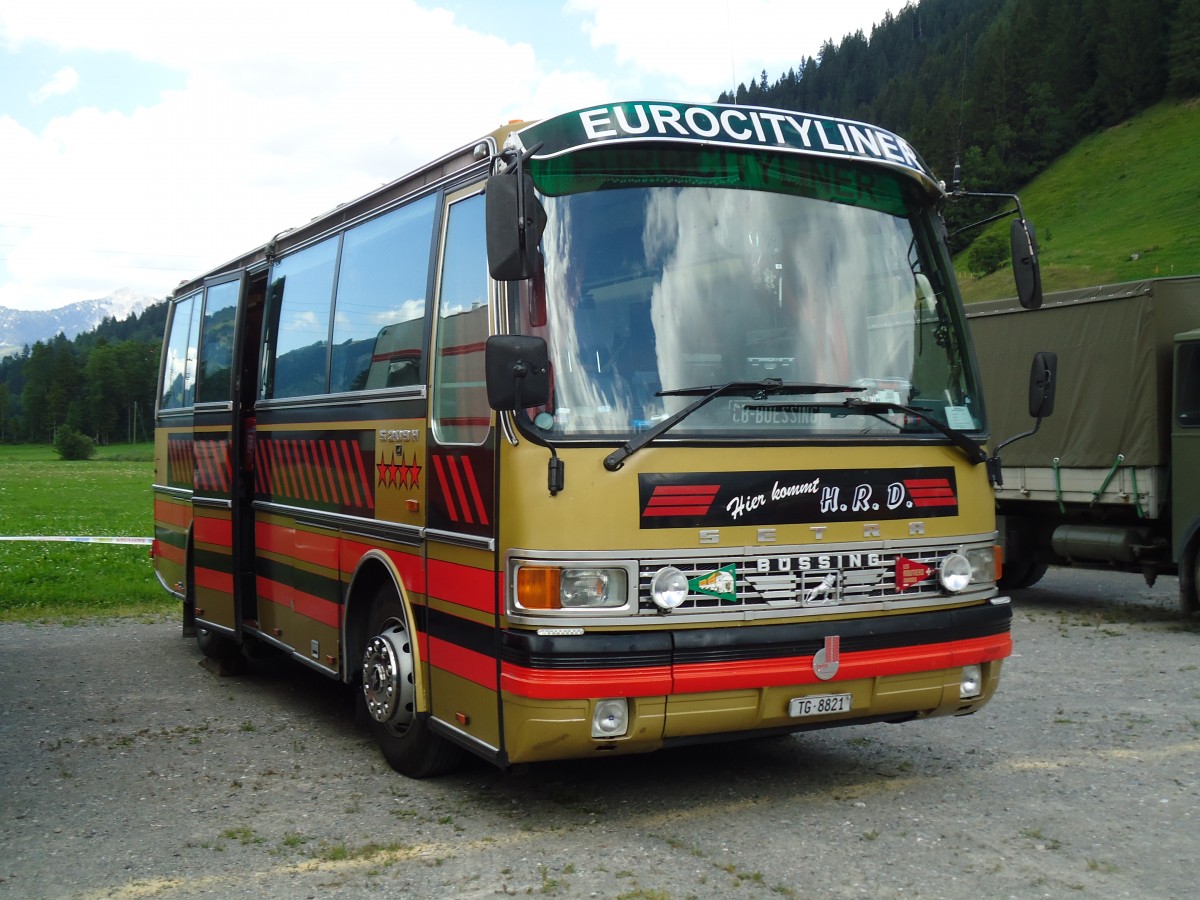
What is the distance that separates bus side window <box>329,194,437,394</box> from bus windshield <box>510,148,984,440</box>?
1232mm

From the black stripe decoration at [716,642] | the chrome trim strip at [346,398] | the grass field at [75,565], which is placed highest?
the chrome trim strip at [346,398]

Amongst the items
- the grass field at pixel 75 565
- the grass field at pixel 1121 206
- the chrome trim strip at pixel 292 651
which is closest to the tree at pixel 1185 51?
the grass field at pixel 1121 206

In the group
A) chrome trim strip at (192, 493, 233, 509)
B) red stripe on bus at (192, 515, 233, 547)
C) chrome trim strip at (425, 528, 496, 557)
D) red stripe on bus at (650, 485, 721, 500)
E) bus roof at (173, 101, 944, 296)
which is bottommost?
red stripe on bus at (192, 515, 233, 547)

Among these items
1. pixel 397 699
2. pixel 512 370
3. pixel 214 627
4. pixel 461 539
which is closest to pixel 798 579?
pixel 461 539

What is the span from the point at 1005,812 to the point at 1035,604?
9089mm

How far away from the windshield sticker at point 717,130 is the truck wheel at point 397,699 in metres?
2.58

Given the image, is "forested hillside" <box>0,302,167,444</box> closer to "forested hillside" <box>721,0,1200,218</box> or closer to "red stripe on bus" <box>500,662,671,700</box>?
"forested hillside" <box>721,0,1200,218</box>

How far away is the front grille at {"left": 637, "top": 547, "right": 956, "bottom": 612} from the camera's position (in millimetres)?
5465

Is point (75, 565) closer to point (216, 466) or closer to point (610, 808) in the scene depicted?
point (216, 466)

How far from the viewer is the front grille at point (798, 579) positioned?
17.9 feet

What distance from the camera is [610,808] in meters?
6.04

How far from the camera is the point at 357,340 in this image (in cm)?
745

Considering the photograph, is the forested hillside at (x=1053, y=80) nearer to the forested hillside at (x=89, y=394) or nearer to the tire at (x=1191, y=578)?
the forested hillside at (x=89, y=394)

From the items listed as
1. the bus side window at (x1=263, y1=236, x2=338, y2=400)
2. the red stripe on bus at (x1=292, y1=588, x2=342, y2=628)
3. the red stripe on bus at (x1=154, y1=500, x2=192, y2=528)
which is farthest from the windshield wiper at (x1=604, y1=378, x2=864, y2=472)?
the red stripe on bus at (x1=154, y1=500, x2=192, y2=528)
